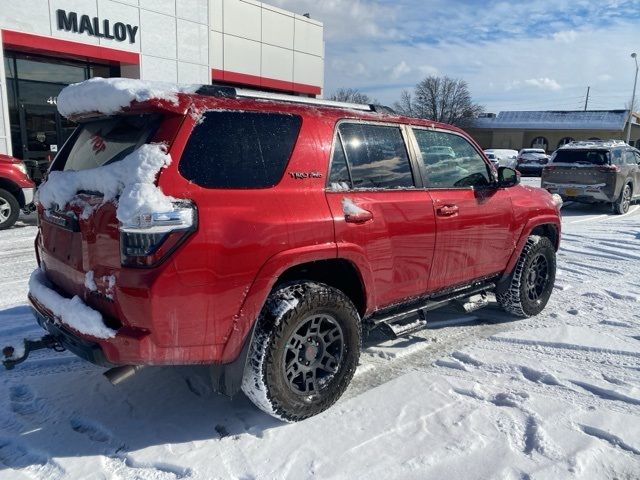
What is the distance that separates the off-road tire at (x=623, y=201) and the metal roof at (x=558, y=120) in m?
41.1

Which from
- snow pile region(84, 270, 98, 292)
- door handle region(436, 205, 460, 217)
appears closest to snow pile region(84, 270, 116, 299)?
snow pile region(84, 270, 98, 292)

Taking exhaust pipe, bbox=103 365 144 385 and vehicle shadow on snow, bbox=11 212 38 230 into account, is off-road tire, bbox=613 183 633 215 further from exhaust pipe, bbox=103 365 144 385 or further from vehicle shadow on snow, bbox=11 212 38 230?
exhaust pipe, bbox=103 365 144 385

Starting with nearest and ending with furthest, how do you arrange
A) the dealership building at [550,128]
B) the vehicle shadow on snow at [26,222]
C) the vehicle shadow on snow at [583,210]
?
1. the vehicle shadow on snow at [26,222]
2. the vehicle shadow on snow at [583,210]
3. the dealership building at [550,128]

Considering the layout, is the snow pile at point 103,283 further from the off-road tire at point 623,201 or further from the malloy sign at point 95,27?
the malloy sign at point 95,27

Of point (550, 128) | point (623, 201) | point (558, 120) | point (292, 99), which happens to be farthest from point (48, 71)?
point (558, 120)

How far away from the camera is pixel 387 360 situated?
3986 mm

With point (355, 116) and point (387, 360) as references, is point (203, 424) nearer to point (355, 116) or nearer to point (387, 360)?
point (387, 360)

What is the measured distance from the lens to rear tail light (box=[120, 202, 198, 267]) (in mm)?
2463

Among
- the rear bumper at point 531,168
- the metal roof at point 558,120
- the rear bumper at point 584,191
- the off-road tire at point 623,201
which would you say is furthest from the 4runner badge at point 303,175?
the metal roof at point 558,120

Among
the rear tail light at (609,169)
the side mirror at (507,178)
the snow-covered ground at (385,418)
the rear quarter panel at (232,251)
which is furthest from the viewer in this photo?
the rear tail light at (609,169)

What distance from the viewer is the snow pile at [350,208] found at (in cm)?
322

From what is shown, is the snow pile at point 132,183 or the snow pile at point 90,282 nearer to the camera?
the snow pile at point 132,183

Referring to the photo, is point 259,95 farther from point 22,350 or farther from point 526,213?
point 526,213

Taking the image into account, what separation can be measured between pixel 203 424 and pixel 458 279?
2.25 m
